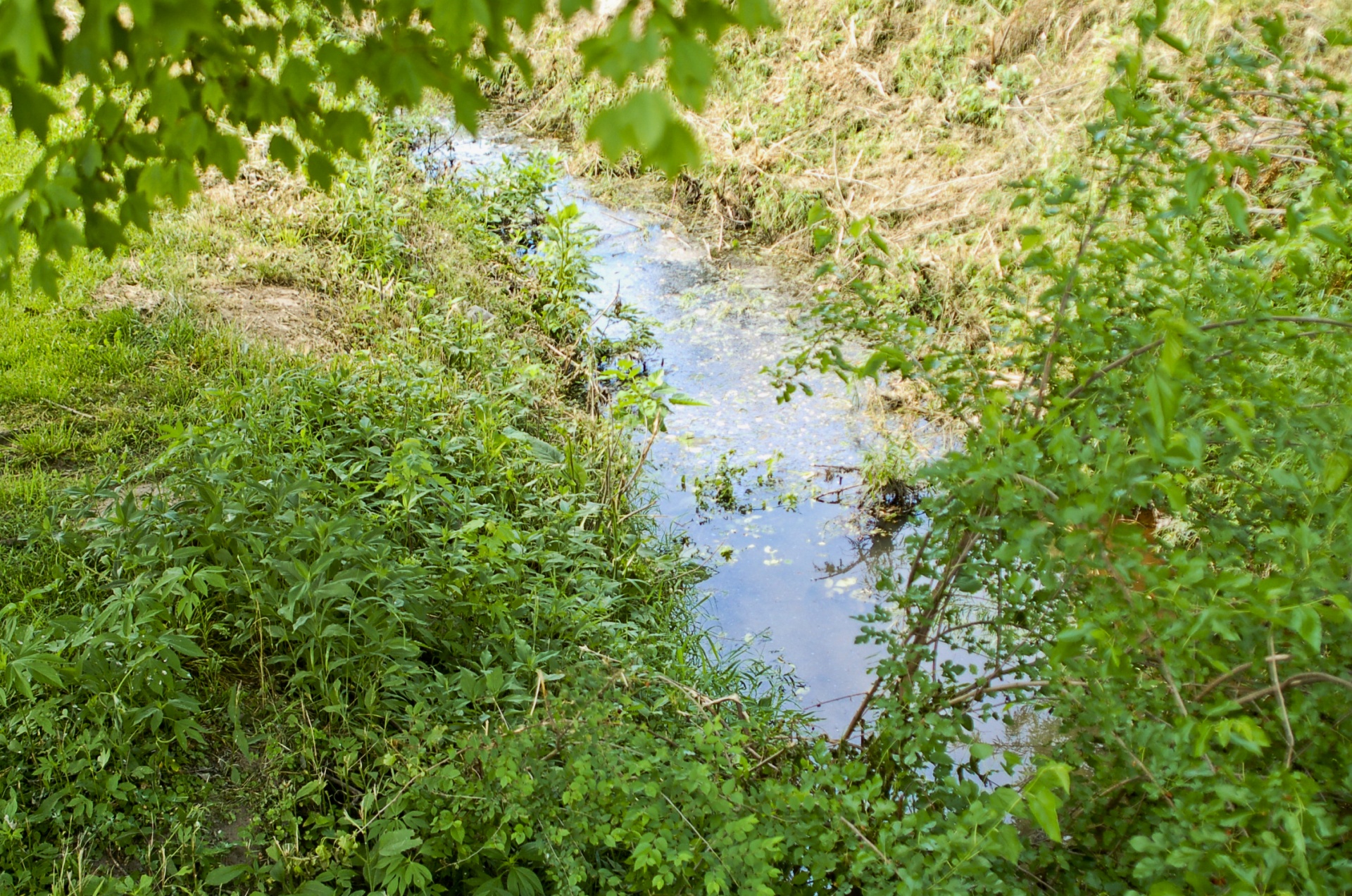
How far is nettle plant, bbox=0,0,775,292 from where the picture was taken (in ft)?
3.22

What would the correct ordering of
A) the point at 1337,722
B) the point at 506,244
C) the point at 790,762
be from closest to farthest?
the point at 1337,722 < the point at 790,762 < the point at 506,244

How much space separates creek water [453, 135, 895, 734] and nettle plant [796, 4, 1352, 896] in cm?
92

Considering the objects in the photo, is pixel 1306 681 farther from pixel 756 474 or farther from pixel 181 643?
pixel 756 474

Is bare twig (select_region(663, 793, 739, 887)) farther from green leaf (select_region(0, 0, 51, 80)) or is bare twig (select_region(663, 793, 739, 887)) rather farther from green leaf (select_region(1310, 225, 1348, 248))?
green leaf (select_region(0, 0, 51, 80))

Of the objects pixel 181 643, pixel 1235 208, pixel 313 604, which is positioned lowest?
pixel 181 643

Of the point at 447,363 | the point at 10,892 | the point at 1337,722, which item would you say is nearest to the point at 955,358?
the point at 1337,722

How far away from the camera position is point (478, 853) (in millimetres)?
2199

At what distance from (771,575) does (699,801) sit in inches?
86.0

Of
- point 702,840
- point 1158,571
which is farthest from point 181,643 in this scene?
point 1158,571

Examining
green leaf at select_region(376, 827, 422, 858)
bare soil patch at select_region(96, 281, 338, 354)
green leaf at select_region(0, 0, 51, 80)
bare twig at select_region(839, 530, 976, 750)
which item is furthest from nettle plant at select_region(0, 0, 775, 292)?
bare soil patch at select_region(96, 281, 338, 354)

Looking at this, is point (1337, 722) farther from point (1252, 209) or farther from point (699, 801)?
point (1252, 209)

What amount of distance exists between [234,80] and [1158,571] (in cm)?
185

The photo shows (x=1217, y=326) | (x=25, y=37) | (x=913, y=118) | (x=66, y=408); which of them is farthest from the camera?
(x=913, y=118)

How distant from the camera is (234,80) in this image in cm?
154
